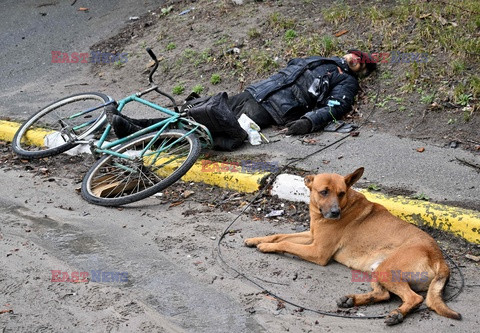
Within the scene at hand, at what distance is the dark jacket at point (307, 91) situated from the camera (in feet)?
23.4

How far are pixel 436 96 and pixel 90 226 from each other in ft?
12.7

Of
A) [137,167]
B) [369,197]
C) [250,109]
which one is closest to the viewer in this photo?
[369,197]

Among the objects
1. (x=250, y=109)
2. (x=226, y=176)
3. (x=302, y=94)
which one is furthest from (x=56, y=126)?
(x=302, y=94)

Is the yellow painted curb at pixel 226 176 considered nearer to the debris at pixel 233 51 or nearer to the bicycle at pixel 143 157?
the bicycle at pixel 143 157

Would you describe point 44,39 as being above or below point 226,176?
above

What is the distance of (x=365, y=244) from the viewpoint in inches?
181

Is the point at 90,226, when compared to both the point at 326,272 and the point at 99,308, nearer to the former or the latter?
the point at 99,308

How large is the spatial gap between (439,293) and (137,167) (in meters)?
3.28

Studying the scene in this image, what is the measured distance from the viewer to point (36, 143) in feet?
25.1

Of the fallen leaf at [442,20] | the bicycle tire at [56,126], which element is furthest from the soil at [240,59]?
the bicycle tire at [56,126]

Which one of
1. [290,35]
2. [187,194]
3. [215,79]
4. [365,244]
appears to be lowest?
[187,194]

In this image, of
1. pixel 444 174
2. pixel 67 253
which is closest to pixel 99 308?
pixel 67 253

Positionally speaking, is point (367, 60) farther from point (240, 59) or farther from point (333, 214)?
point (333, 214)

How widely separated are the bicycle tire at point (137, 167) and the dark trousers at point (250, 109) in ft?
3.45
